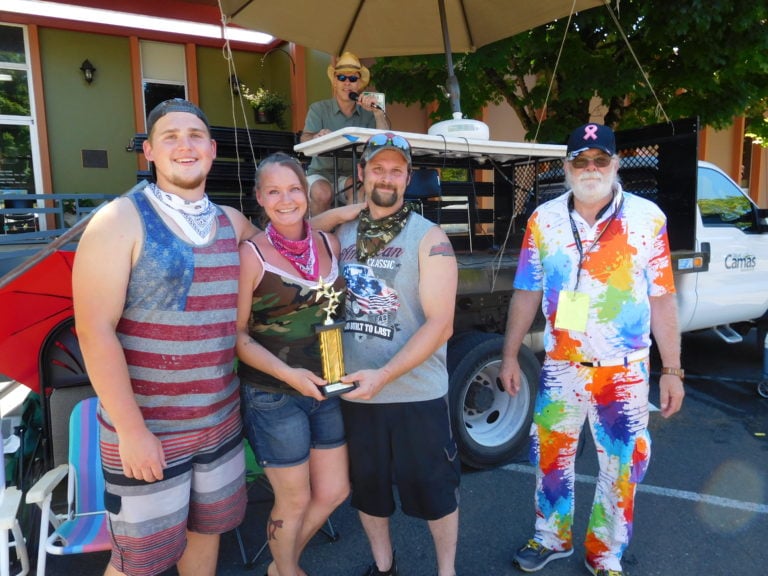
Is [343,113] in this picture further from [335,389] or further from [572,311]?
[335,389]

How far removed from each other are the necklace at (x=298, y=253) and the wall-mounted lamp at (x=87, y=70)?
769 centimetres

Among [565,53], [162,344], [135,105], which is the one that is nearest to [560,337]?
[162,344]

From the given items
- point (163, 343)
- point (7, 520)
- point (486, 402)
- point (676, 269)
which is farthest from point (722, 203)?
point (7, 520)

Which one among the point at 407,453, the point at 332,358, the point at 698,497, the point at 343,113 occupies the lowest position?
the point at 698,497

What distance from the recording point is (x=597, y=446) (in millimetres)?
2244

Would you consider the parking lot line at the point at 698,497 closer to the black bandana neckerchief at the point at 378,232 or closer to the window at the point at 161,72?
the black bandana neckerchief at the point at 378,232

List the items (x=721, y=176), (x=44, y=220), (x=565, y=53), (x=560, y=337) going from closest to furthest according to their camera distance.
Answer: (x=560, y=337)
(x=721, y=176)
(x=565, y=53)
(x=44, y=220)

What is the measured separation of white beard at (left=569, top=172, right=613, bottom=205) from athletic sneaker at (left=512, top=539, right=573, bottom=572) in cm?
156

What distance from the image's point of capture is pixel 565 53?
231 inches

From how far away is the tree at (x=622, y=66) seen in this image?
5086 mm

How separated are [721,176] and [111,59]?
27.2 ft

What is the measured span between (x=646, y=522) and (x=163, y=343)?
2563 mm

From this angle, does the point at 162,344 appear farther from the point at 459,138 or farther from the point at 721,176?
the point at 721,176

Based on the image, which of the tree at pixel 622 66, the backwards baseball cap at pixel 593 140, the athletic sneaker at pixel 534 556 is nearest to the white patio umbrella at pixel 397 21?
the tree at pixel 622 66
